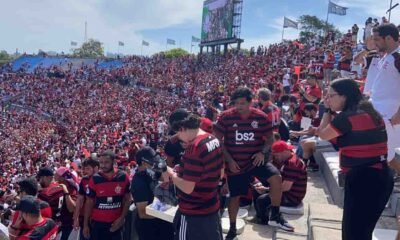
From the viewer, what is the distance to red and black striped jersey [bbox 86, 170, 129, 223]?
4.80 m

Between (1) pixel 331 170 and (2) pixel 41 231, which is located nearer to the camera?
(2) pixel 41 231

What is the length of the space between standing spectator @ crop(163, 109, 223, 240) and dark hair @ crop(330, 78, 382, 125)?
3.40 feet

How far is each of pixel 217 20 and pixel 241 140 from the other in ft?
112

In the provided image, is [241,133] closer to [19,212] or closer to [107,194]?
[107,194]

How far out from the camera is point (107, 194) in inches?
189

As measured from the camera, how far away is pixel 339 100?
2939mm

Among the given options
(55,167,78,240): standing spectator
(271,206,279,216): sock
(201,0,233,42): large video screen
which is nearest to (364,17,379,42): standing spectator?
(271,206,279,216): sock

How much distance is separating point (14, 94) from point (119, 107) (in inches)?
465

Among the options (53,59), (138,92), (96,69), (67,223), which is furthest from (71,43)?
(67,223)

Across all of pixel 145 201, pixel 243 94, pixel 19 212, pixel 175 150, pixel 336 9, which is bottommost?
pixel 19 212

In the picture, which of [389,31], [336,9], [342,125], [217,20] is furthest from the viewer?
[217,20]

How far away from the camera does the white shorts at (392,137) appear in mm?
3594

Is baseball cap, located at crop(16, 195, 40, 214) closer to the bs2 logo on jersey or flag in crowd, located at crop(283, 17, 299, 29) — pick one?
the bs2 logo on jersey

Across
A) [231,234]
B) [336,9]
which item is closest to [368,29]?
[231,234]
